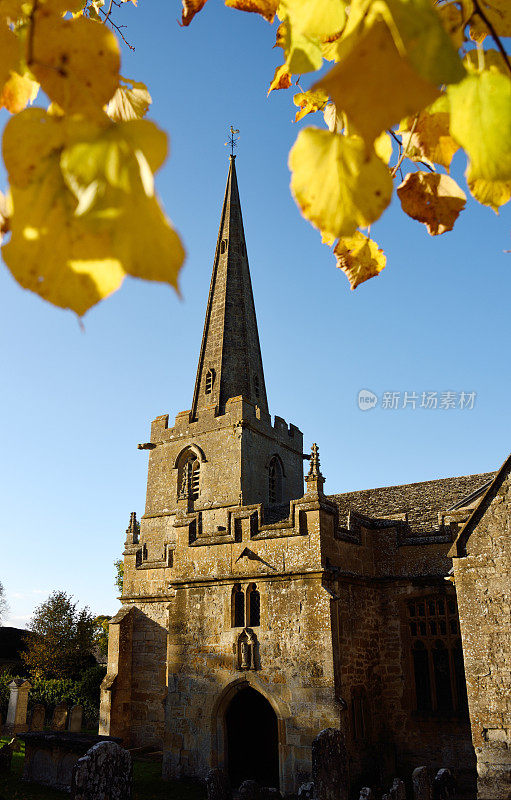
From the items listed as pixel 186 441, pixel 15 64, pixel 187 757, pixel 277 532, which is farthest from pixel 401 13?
pixel 186 441

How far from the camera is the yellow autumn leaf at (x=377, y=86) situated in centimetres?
62

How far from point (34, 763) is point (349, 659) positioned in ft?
24.8

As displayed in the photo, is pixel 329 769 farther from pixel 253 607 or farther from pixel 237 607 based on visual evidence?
pixel 237 607

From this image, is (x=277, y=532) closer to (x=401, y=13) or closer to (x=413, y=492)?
(x=413, y=492)

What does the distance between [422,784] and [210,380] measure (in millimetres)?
16707

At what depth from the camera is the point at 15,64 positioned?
1000mm

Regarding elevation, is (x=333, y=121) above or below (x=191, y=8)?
below

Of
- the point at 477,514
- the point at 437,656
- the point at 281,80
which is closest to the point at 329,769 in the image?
the point at 477,514

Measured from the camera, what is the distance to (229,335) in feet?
83.2

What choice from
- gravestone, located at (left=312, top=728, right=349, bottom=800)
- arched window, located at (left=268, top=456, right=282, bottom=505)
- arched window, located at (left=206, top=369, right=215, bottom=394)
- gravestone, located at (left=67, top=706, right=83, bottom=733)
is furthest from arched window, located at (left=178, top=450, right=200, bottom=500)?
gravestone, located at (left=312, top=728, right=349, bottom=800)

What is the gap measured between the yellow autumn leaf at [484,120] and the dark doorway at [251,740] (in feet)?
46.0

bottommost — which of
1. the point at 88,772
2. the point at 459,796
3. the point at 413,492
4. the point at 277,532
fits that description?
the point at 459,796

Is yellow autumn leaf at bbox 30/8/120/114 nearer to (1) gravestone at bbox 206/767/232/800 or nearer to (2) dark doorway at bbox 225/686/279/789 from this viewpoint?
(1) gravestone at bbox 206/767/232/800

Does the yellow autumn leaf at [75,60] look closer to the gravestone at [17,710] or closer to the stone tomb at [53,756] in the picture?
the stone tomb at [53,756]
